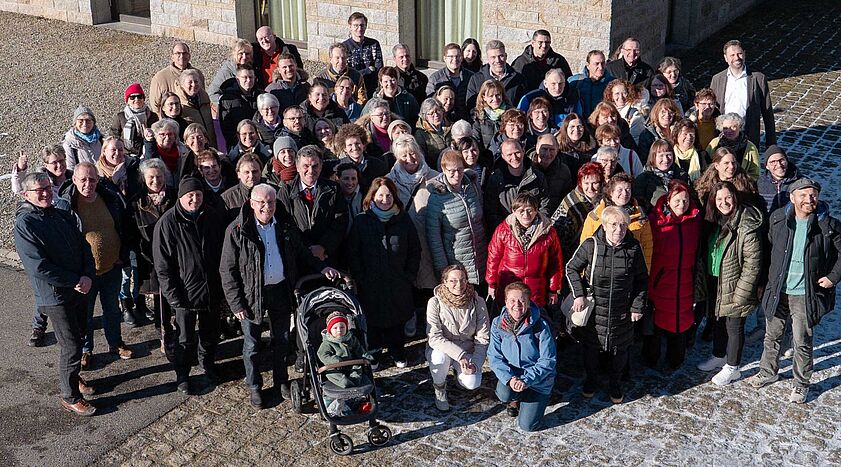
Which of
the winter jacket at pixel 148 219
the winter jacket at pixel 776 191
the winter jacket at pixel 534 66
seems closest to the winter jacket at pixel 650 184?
the winter jacket at pixel 776 191

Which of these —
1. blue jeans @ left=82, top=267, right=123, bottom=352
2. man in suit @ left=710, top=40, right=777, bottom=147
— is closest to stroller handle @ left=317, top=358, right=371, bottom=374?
blue jeans @ left=82, top=267, right=123, bottom=352

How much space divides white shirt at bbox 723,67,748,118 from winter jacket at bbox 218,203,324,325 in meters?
5.49

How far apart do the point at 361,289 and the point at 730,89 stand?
5.06m

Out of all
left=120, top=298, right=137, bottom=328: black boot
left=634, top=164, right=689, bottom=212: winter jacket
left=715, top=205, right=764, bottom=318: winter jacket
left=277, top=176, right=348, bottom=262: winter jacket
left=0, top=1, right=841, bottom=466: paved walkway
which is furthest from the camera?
left=120, top=298, right=137, bottom=328: black boot

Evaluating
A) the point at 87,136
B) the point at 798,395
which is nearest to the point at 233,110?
the point at 87,136

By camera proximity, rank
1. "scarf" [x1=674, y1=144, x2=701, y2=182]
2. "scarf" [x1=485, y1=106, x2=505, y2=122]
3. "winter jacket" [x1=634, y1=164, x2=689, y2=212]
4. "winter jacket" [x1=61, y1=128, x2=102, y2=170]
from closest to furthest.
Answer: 1. "winter jacket" [x1=634, y1=164, x2=689, y2=212]
2. "scarf" [x1=674, y1=144, x2=701, y2=182]
3. "winter jacket" [x1=61, y1=128, x2=102, y2=170]
4. "scarf" [x1=485, y1=106, x2=505, y2=122]

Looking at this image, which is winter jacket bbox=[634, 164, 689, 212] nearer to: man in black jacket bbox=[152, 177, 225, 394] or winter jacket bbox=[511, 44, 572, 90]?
winter jacket bbox=[511, 44, 572, 90]

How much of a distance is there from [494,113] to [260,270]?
3309mm

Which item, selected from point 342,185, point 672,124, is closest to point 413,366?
point 342,185

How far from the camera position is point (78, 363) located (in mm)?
8203

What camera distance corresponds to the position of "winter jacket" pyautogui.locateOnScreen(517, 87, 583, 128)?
35.2 feet

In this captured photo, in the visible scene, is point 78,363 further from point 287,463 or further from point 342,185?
point 342,185

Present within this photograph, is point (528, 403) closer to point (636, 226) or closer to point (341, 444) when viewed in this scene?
point (341, 444)

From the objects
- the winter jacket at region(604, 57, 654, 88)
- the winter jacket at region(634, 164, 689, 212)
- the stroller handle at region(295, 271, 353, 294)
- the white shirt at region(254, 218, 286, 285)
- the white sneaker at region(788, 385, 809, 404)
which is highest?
the winter jacket at region(604, 57, 654, 88)
